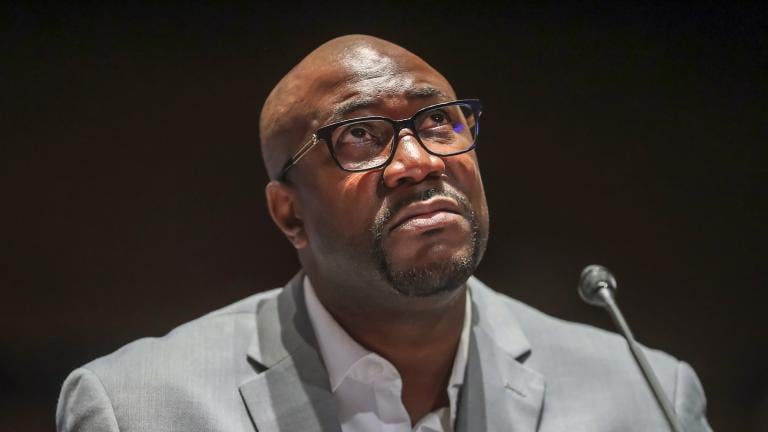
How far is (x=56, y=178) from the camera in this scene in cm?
234

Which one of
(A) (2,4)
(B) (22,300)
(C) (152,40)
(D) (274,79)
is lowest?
(B) (22,300)

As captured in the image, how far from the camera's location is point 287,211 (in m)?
2.01

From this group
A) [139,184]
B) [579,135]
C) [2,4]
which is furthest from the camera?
[579,135]

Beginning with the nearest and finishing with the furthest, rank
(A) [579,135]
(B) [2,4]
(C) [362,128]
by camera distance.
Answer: (C) [362,128] → (B) [2,4] → (A) [579,135]

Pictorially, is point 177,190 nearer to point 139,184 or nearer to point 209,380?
point 139,184

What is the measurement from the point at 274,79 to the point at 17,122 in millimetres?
697

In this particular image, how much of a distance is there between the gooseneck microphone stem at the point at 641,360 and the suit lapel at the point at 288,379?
64 centimetres

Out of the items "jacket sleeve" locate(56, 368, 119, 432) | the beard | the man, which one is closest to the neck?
the man

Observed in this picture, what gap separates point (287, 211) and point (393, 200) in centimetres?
34

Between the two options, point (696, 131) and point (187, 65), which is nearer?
point (187, 65)

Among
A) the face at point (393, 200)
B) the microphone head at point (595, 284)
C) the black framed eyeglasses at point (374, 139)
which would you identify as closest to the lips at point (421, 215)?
the face at point (393, 200)

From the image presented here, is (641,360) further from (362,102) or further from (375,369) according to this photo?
(362,102)

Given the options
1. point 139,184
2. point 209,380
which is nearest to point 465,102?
point 209,380

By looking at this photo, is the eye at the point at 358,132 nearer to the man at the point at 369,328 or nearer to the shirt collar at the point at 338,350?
the man at the point at 369,328
